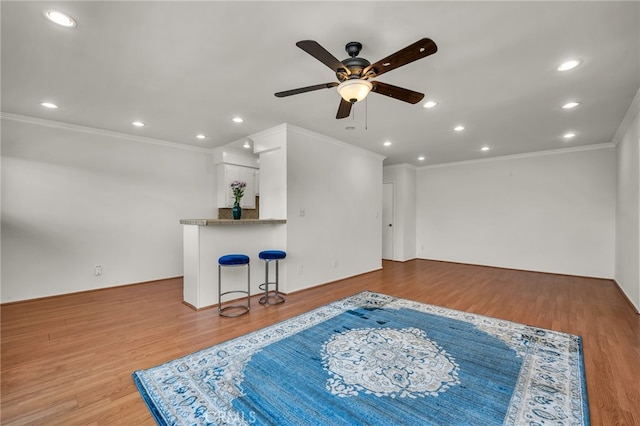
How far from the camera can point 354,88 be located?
7.03 feet

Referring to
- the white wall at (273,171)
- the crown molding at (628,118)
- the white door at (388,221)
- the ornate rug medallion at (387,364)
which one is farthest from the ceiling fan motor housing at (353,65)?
the white door at (388,221)

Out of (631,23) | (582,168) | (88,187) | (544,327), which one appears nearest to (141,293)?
(88,187)

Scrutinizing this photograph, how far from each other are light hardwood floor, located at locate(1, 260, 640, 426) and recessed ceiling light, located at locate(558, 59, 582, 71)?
8.51 feet

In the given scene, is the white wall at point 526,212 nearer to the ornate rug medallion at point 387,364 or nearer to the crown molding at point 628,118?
the crown molding at point 628,118

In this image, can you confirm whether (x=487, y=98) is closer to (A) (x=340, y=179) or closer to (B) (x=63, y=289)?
(A) (x=340, y=179)

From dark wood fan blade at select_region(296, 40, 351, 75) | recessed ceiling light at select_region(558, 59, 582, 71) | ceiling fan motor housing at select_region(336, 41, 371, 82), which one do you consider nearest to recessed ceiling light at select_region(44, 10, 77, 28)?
dark wood fan blade at select_region(296, 40, 351, 75)

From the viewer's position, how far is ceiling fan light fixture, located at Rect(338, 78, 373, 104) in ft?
6.93

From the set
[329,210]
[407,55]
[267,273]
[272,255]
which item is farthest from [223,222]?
[407,55]

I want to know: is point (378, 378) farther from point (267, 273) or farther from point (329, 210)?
point (329, 210)

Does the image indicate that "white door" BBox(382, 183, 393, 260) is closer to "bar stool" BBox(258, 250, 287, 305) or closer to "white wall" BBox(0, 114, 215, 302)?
"bar stool" BBox(258, 250, 287, 305)

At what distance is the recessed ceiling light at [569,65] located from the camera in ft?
8.16

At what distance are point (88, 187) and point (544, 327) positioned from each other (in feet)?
21.5

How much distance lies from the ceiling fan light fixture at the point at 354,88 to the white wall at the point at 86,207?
174 inches

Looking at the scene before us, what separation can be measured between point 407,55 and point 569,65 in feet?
6.16
